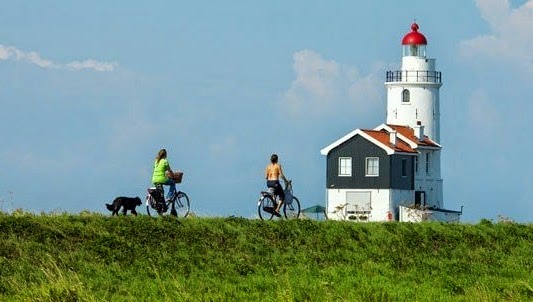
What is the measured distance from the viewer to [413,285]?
88.0 feet

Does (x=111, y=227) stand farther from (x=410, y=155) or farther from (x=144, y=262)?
(x=410, y=155)

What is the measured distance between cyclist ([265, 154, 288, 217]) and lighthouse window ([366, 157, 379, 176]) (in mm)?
39541

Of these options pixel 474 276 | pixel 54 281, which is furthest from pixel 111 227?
pixel 474 276

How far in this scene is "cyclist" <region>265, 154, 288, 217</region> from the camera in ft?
118

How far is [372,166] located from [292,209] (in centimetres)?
3908

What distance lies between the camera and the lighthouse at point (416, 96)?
8131cm

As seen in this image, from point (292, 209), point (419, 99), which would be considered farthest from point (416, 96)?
point (292, 209)

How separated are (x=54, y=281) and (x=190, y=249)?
5583 millimetres

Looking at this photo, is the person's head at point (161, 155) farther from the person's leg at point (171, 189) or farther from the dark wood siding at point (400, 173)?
the dark wood siding at point (400, 173)

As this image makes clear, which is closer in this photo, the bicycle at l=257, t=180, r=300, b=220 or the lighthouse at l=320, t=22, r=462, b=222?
the bicycle at l=257, t=180, r=300, b=220

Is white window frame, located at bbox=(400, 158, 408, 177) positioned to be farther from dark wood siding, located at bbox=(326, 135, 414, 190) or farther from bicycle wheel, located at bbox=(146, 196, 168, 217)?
bicycle wheel, located at bbox=(146, 196, 168, 217)

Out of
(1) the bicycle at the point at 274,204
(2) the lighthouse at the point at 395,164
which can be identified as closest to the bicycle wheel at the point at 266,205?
(1) the bicycle at the point at 274,204

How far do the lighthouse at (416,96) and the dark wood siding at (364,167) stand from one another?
484 centimetres

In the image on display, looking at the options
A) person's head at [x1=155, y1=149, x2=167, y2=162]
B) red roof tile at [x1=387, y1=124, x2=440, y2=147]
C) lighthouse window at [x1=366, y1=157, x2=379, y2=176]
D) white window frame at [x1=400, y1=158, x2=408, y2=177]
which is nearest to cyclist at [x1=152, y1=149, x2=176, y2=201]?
person's head at [x1=155, y1=149, x2=167, y2=162]
